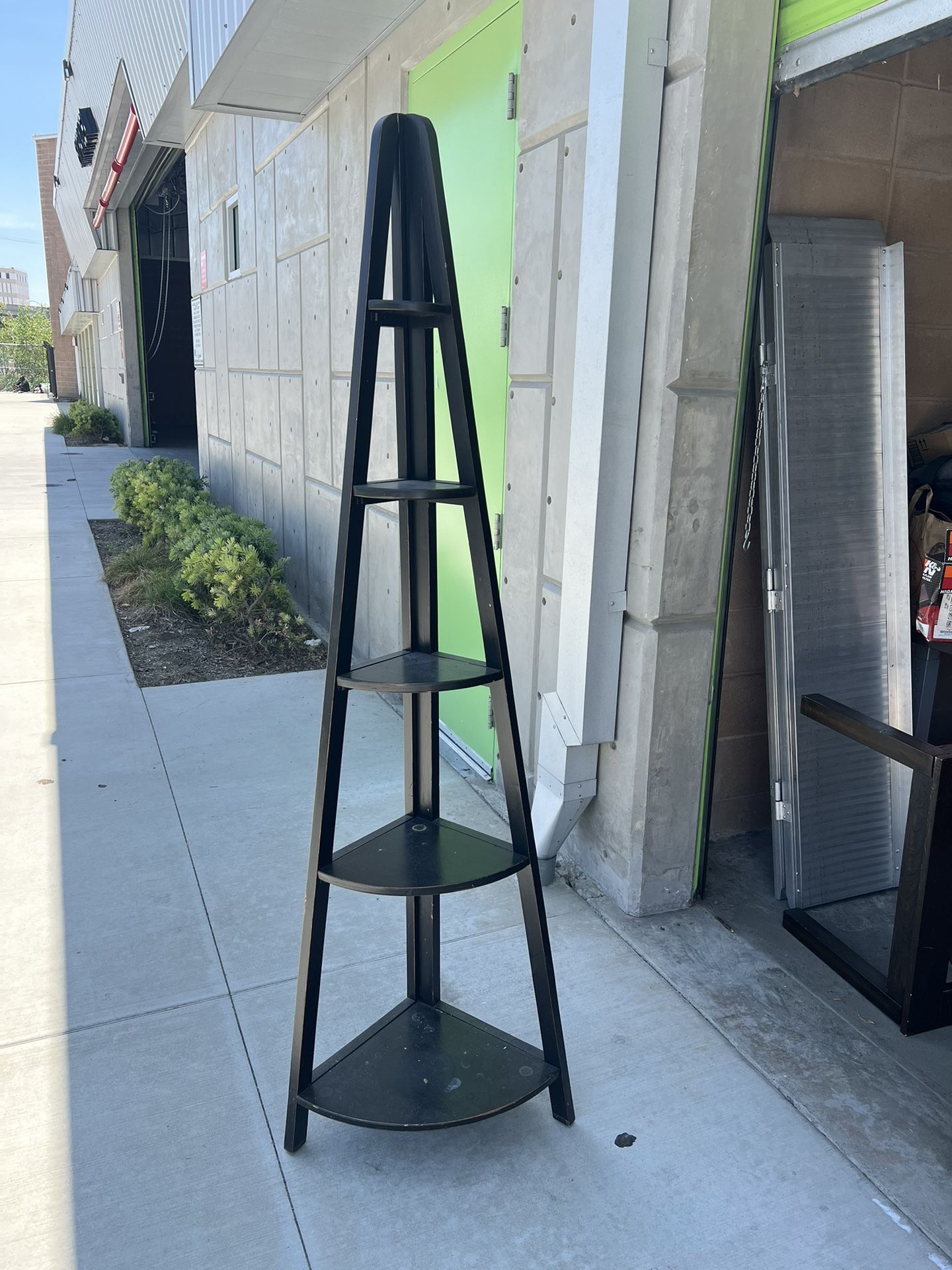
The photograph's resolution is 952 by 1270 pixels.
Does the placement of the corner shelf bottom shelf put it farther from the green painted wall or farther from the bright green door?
the green painted wall

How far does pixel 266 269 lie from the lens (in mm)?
6980

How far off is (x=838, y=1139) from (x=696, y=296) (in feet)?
7.14

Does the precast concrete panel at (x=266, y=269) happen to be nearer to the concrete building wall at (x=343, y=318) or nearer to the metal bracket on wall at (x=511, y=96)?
the concrete building wall at (x=343, y=318)

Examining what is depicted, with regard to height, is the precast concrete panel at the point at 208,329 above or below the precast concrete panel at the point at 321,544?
above

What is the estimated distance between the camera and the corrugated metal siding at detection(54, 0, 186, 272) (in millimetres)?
7387

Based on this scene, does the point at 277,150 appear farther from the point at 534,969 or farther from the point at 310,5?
the point at 534,969

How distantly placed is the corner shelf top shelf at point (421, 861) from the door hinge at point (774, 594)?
143 cm

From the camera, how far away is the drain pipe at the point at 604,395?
2609mm

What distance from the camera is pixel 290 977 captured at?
2801 millimetres

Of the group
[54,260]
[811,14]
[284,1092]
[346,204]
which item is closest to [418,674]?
[284,1092]

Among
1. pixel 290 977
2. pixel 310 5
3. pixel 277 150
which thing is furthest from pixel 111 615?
pixel 290 977

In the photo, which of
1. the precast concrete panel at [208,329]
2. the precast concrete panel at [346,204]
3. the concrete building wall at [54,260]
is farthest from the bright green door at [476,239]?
the concrete building wall at [54,260]

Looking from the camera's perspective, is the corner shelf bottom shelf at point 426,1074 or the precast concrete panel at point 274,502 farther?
the precast concrete panel at point 274,502

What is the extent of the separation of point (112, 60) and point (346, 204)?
7.88m
